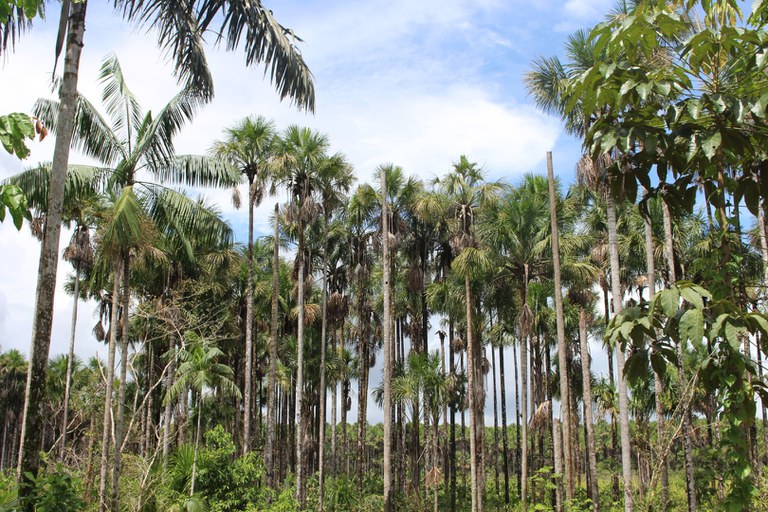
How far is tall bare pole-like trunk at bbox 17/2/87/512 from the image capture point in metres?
9.02

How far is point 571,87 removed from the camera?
4859 millimetres

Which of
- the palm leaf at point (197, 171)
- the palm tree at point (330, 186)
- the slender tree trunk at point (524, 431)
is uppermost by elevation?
the palm tree at point (330, 186)

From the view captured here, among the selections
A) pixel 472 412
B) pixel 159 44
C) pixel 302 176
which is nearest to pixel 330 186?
pixel 302 176

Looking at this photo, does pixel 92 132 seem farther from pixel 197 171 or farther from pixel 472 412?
pixel 472 412

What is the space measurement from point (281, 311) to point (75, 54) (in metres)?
28.9

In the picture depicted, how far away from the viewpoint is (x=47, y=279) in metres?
9.38

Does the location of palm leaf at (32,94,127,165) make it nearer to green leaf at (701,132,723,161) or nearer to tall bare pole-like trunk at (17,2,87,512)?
tall bare pole-like trunk at (17,2,87,512)

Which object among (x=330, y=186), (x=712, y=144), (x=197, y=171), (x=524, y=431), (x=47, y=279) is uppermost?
(x=330, y=186)

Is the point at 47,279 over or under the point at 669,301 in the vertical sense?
over

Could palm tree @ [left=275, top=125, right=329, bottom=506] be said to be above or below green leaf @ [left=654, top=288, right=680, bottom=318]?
above

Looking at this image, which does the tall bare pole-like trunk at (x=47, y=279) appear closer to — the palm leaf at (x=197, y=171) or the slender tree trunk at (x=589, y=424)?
the palm leaf at (x=197, y=171)

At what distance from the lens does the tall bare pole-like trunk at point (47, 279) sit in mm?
9023

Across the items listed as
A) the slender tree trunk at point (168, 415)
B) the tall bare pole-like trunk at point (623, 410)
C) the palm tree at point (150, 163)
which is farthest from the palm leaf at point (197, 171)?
the tall bare pole-like trunk at point (623, 410)

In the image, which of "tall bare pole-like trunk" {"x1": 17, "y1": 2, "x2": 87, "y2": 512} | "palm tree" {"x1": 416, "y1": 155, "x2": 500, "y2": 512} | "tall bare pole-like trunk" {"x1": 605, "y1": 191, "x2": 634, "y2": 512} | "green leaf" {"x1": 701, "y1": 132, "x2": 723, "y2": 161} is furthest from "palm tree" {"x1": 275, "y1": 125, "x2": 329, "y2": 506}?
"green leaf" {"x1": 701, "y1": 132, "x2": 723, "y2": 161}
